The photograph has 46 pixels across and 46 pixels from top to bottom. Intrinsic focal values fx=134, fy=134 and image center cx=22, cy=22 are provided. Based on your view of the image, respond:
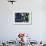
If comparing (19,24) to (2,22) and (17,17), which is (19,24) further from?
(2,22)

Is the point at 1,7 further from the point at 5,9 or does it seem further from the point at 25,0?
the point at 25,0

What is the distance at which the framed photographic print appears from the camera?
4934 millimetres

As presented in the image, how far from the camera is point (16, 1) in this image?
4.95m

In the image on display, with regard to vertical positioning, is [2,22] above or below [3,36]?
above

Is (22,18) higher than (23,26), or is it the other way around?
(22,18)

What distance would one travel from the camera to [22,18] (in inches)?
195

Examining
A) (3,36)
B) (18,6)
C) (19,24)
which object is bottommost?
(3,36)

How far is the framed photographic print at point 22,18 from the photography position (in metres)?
4.93

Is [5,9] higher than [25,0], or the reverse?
[25,0]

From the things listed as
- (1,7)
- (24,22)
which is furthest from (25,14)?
(1,7)

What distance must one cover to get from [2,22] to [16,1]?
0.93 meters

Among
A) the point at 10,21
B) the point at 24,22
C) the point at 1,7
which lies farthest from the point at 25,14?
the point at 1,7

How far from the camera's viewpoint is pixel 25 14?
495cm

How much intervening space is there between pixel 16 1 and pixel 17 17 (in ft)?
1.94
